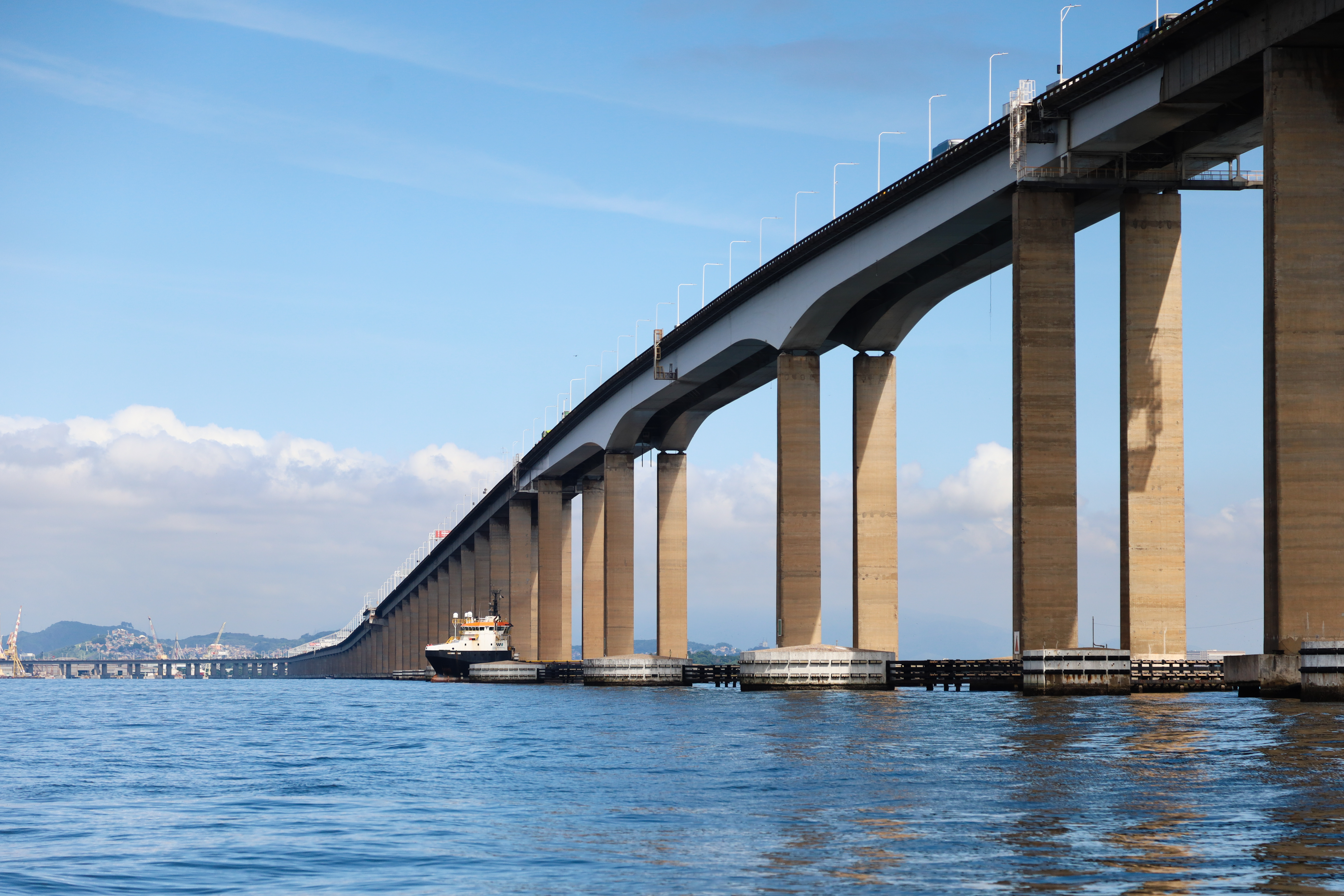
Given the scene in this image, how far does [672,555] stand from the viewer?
121062 millimetres

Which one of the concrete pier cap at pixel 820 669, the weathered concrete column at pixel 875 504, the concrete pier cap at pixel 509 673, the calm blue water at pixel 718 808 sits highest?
the weathered concrete column at pixel 875 504

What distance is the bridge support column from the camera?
146 m

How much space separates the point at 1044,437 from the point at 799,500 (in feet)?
92.6

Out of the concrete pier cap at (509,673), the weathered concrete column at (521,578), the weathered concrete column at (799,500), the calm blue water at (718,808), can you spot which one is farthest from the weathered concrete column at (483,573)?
the calm blue water at (718,808)

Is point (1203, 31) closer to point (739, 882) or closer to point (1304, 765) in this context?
point (1304, 765)

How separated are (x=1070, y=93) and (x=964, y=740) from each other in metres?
31.8

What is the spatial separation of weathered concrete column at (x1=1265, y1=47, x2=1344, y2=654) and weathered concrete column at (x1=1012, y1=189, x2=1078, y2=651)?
1425 centimetres

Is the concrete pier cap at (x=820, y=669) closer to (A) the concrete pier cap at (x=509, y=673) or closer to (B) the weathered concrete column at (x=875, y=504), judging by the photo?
(B) the weathered concrete column at (x=875, y=504)

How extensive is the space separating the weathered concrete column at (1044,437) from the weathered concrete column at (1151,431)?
3.80m

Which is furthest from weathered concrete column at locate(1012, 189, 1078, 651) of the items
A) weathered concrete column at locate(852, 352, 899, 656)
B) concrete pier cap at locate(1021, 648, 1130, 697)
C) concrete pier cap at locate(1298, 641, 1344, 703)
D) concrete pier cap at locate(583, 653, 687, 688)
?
concrete pier cap at locate(583, 653, 687, 688)

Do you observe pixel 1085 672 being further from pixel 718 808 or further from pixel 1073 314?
pixel 718 808

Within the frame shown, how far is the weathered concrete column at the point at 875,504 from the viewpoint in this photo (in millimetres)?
85875

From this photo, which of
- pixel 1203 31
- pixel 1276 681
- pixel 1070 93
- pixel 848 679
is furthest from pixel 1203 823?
pixel 848 679

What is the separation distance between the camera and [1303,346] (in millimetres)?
45125
